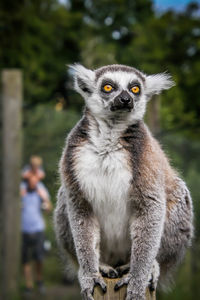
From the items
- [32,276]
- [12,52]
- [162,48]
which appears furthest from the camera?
[12,52]

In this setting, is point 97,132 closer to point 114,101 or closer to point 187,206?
point 114,101

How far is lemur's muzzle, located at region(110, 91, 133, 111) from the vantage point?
3777 mm

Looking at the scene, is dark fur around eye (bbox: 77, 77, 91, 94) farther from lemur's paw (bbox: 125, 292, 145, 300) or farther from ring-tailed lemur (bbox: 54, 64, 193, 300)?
lemur's paw (bbox: 125, 292, 145, 300)

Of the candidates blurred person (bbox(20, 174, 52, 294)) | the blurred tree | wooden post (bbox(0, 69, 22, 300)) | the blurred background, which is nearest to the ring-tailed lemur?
the blurred background

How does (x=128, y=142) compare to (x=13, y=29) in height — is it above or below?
below

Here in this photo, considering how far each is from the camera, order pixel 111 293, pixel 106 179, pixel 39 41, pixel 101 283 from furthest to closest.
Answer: pixel 39 41 < pixel 106 179 < pixel 101 283 < pixel 111 293

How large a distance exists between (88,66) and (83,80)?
6408 mm

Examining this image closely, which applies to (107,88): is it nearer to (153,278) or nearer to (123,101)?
(123,101)

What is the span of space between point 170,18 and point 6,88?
9.16 metres

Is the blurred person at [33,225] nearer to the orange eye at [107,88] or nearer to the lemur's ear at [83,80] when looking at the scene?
the lemur's ear at [83,80]

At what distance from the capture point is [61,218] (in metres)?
4.36

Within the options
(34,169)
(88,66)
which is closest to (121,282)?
(34,169)

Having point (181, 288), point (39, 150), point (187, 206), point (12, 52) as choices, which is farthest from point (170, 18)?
point (187, 206)

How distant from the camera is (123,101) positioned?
3781 mm
